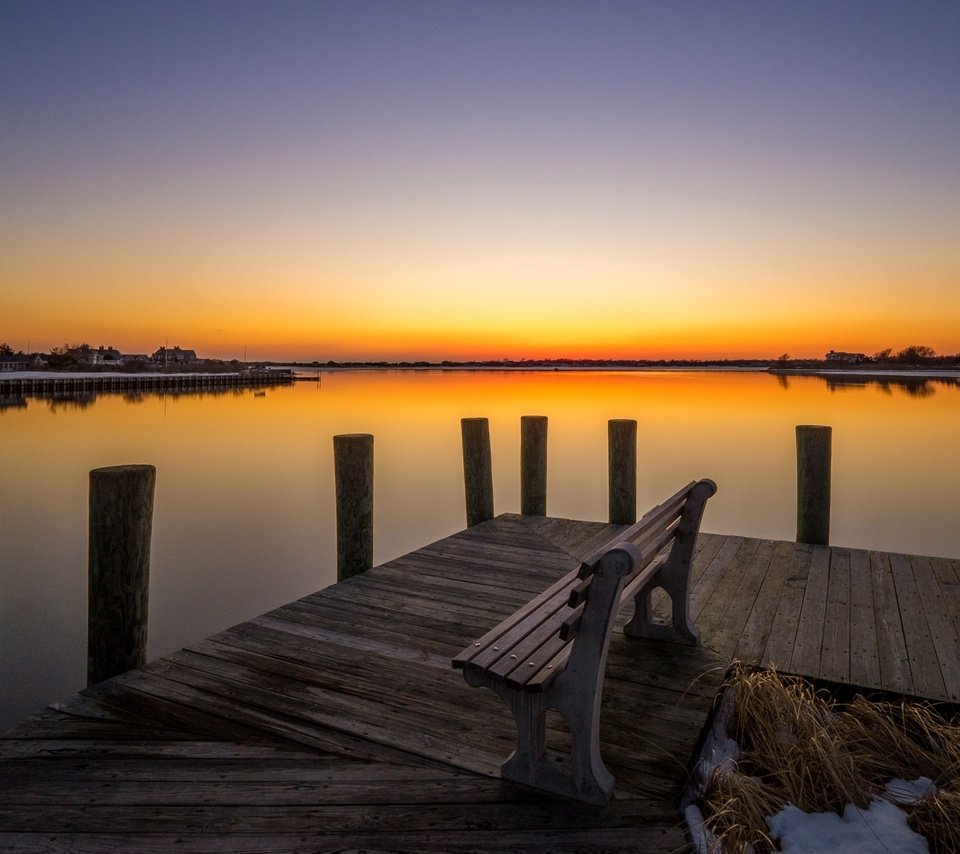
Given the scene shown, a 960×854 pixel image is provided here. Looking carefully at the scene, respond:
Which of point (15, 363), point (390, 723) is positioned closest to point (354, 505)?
point (390, 723)

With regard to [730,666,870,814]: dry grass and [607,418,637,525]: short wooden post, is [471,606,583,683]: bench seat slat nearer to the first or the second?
[730,666,870,814]: dry grass

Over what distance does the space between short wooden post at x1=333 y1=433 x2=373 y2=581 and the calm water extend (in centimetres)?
320

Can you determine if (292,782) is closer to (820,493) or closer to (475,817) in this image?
(475,817)

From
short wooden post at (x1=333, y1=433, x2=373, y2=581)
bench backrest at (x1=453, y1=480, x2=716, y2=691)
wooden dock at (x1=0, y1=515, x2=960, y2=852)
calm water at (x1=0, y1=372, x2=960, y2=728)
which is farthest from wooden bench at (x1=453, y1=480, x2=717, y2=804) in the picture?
calm water at (x1=0, y1=372, x2=960, y2=728)

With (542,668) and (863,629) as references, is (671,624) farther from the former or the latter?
(542,668)

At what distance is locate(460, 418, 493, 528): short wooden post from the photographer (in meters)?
7.43

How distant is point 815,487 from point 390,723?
5.46 m

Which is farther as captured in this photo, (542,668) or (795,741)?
(795,741)

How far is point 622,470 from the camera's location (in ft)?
24.0

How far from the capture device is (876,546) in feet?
36.8

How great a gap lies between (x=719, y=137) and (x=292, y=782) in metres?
15.2

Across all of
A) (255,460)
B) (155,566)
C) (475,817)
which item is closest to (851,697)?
(475,817)

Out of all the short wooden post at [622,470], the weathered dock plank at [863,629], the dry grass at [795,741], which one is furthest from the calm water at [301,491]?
the weathered dock plank at [863,629]

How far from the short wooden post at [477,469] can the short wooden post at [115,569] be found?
426 centimetres
